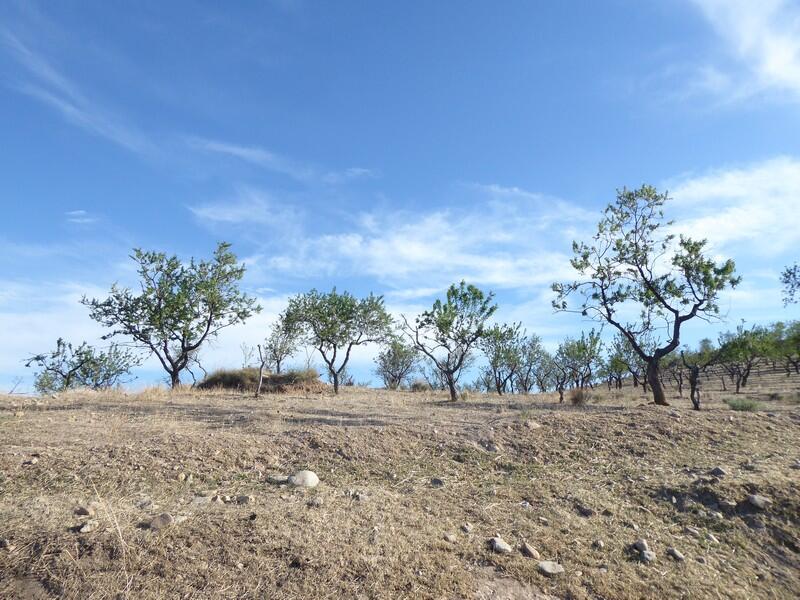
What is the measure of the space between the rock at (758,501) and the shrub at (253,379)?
21698mm

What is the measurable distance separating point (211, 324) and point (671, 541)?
25.0 meters

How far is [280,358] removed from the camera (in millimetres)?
25859

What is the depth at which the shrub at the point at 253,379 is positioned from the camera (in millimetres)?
25875

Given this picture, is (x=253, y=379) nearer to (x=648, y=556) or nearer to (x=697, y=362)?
(x=648, y=556)

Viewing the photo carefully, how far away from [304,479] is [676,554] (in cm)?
451

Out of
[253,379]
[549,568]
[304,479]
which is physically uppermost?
[253,379]

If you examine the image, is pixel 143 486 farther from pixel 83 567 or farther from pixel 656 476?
pixel 656 476

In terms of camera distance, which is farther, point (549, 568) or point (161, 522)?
point (161, 522)

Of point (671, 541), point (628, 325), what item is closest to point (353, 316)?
point (628, 325)

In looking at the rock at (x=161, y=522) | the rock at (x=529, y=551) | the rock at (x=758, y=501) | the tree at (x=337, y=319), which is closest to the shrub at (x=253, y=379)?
Answer: the tree at (x=337, y=319)

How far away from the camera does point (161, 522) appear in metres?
5.23

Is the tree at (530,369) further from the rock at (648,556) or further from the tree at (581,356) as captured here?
the rock at (648,556)

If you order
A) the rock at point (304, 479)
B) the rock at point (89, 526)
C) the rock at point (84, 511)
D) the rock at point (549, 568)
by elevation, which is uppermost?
the rock at point (304, 479)

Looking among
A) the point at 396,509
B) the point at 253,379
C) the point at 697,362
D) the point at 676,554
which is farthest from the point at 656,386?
the point at 253,379
